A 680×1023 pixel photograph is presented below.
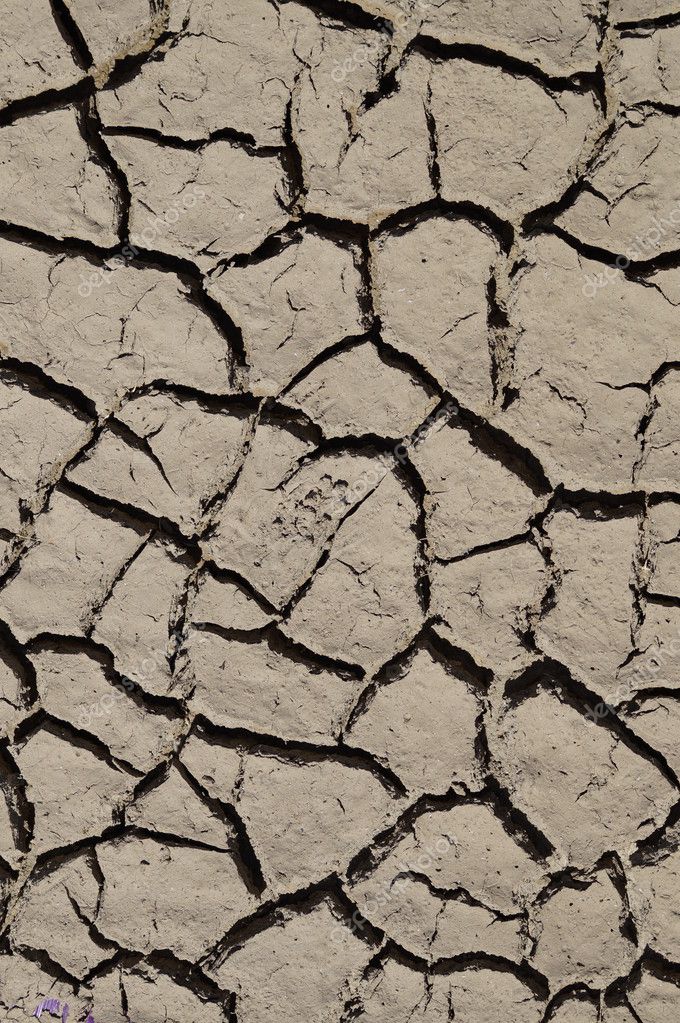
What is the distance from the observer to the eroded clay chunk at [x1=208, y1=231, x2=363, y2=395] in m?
1.74

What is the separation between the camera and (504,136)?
1735mm

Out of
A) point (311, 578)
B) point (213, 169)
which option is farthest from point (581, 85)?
point (311, 578)

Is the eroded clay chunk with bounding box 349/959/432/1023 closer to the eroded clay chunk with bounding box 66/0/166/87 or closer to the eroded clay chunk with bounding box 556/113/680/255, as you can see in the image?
the eroded clay chunk with bounding box 556/113/680/255

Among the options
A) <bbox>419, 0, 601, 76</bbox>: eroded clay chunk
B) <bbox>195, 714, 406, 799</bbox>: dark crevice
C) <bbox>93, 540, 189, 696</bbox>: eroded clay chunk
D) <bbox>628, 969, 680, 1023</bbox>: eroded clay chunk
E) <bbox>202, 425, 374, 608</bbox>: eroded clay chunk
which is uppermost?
<bbox>419, 0, 601, 76</bbox>: eroded clay chunk

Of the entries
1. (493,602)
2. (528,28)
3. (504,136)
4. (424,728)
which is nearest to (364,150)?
(504,136)

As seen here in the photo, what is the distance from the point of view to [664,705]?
69.4 inches

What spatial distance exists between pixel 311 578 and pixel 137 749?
0.52 metres

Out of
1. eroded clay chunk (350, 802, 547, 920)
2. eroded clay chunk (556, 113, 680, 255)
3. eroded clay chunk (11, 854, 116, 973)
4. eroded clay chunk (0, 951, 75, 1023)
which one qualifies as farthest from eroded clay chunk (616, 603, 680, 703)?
eroded clay chunk (0, 951, 75, 1023)

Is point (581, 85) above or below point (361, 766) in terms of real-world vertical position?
above

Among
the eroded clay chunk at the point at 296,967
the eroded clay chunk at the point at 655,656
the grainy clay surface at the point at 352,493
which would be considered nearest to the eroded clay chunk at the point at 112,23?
the grainy clay surface at the point at 352,493

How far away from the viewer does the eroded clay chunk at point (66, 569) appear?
1779mm

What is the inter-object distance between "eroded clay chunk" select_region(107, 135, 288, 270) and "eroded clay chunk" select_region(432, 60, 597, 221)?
364mm

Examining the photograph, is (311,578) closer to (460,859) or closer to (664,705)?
(460,859)

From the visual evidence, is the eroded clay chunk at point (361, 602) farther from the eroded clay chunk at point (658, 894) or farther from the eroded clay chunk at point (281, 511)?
the eroded clay chunk at point (658, 894)
